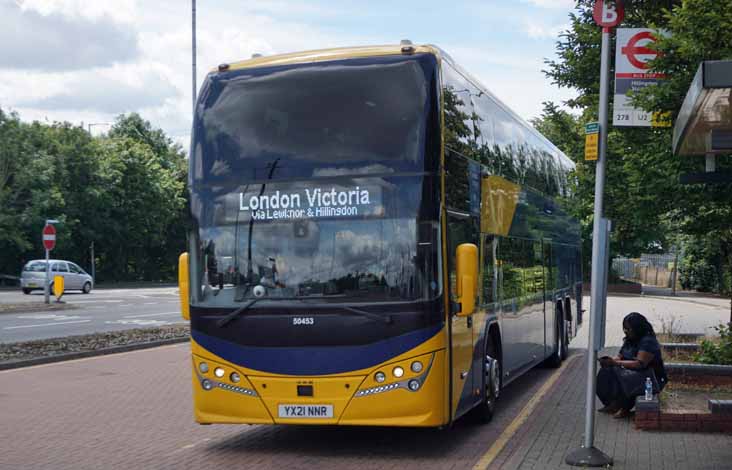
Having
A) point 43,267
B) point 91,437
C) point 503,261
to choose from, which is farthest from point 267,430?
point 43,267

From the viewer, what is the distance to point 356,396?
9.05 m

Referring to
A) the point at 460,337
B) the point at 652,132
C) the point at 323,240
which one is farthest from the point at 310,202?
the point at 652,132

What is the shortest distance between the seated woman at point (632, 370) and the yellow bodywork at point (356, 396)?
2879 mm

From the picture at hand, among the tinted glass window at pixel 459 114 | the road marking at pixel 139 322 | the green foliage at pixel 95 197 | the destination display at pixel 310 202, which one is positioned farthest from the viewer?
the green foliage at pixel 95 197

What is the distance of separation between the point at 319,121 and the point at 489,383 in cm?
374

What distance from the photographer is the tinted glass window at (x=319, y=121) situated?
30.4 feet

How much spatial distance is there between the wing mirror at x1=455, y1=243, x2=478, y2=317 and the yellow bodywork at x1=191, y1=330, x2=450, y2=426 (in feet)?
1.19

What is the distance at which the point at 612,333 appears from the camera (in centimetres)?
2630

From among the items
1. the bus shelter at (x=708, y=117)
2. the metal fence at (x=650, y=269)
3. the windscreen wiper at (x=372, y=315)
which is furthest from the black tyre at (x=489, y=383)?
the metal fence at (x=650, y=269)

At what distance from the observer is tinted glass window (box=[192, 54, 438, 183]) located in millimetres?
9258

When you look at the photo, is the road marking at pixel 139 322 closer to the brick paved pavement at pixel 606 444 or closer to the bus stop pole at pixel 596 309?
the brick paved pavement at pixel 606 444

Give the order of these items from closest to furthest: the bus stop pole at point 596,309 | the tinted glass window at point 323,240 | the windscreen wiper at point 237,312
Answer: the bus stop pole at point 596,309 → the tinted glass window at point 323,240 → the windscreen wiper at point 237,312

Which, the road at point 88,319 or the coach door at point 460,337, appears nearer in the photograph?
the coach door at point 460,337

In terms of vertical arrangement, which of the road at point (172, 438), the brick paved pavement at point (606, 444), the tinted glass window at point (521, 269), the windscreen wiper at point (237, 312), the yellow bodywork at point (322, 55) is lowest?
the road at point (172, 438)
